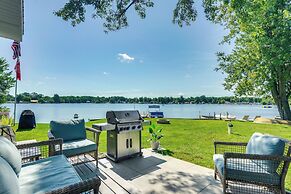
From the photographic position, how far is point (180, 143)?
5.23 metres

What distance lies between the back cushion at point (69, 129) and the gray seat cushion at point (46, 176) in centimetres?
99

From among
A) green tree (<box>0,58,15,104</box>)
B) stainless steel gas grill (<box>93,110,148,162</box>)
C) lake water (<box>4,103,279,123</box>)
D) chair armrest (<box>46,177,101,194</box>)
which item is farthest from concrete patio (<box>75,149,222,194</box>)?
green tree (<box>0,58,15,104</box>)

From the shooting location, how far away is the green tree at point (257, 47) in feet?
18.5

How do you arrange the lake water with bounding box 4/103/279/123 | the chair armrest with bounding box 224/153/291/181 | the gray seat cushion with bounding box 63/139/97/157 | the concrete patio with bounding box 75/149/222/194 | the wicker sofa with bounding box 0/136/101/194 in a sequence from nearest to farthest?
the wicker sofa with bounding box 0/136/101/194 < the chair armrest with bounding box 224/153/291/181 < the concrete patio with bounding box 75/149/222/194 < the gray seat cushion with bounding box 63/139/97/157 < the lake water with bounding box 4/103/279/123

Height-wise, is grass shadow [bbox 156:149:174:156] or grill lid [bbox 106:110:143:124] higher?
grill lid [bbox 106:110:143:124]

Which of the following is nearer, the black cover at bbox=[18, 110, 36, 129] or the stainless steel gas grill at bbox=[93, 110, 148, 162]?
the stainless steel gas grill at bbox=[93, 110, 148, 162]

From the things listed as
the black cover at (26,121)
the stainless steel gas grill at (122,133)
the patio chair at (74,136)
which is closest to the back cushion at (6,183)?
the patio chair at (74,136)

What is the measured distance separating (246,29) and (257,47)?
192 centimetres

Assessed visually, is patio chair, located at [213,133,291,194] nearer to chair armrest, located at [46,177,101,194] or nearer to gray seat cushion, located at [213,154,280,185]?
gray seat cushion, located at [213,154,280,185]

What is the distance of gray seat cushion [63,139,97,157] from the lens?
2873 millimetres

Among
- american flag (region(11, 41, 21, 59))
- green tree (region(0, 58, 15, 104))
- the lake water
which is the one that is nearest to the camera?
american flag (region(11, 41, 21, 59))

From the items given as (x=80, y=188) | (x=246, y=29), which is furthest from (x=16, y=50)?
(x=246, y=29)

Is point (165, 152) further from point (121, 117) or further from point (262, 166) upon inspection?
point (262, 166)

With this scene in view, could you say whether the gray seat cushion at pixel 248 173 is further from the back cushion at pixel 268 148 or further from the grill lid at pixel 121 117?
the grill lid at pixel 121 117
